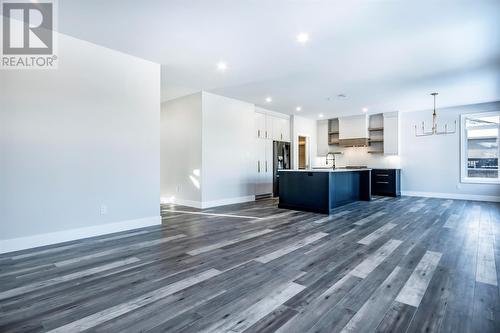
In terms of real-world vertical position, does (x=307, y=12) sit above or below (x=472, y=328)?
above

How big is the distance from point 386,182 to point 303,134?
318cm

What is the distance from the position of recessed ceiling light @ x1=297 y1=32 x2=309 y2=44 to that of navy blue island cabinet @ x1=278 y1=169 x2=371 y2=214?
9.01 ft

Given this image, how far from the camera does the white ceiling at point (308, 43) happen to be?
293cm

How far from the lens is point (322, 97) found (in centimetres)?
676

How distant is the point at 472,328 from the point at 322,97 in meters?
5.83

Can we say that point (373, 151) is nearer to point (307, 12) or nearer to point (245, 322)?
point (307, 12)

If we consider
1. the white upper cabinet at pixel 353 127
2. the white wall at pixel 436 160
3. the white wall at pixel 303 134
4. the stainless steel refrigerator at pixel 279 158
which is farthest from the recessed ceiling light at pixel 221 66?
the white wall at pixel 436 160

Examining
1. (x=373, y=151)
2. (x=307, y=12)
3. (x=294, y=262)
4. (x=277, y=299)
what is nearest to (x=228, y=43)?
(x=307, y=12)

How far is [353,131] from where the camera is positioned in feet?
30.2

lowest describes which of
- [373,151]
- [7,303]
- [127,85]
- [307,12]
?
[7,303]

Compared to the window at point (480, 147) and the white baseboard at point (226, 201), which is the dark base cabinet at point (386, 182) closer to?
the window at point (480, 147)

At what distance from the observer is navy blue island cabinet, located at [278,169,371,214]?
550 cm

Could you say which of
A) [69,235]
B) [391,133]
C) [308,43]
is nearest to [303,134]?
[391,133]

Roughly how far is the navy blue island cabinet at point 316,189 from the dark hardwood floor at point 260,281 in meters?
1.42
